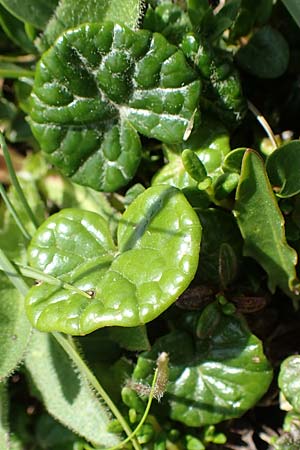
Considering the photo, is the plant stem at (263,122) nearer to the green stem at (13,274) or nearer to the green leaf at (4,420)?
the green stem at (13,274)

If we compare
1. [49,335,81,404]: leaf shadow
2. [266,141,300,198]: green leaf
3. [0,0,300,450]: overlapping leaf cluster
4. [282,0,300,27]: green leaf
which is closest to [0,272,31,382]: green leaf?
[0,0,300,450]: overlapping leaf cluster

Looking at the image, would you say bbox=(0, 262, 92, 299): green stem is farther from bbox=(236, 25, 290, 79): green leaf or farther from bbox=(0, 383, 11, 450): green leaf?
bbox=(236, 25, 290, 79): green leaf

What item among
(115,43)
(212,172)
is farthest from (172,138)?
(115,43)

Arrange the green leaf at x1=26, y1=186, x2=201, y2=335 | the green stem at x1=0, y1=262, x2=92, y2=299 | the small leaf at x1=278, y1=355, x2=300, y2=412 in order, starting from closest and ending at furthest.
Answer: the green leaf at x1=26, y1=186, x2=201, y2=335 → the green stem at x1=0, y1=262, x2=92, y2=299 → the small leaf at x1=278, y1=355, x2=300, y2=412

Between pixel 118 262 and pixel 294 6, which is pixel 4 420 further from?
pixel 294 6

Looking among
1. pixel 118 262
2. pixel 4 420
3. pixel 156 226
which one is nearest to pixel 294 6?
pixel 156 226

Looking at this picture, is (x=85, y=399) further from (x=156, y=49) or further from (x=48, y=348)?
(x=156, y=49)
